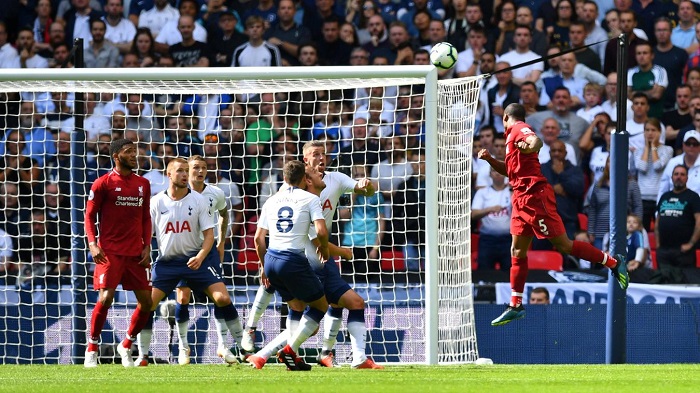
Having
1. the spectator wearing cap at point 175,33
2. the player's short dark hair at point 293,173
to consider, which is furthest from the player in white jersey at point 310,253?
the spectator wearing cap at point 175,33

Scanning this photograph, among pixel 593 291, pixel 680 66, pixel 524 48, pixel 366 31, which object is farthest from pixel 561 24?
pixel 593 291

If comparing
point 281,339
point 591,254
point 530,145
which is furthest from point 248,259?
point 530,145

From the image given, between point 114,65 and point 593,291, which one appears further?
point 114,65

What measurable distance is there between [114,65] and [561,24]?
6.55 metres

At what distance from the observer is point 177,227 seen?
11.4 m

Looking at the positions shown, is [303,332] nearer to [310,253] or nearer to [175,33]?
[310,253]

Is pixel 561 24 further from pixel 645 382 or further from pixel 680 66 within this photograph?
pixel 645 382

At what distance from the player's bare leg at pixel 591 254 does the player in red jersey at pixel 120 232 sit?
3825mm

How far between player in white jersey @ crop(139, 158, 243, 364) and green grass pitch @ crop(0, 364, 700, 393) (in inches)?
31.6

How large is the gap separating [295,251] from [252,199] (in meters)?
5.42

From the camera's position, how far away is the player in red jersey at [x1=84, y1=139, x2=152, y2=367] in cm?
1077

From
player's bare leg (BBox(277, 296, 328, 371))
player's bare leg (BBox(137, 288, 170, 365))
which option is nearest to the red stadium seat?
player's bare leg (BBox(277, 296, 328, 371))

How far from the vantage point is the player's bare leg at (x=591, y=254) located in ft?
35.0

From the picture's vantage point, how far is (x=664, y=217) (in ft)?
49.4
